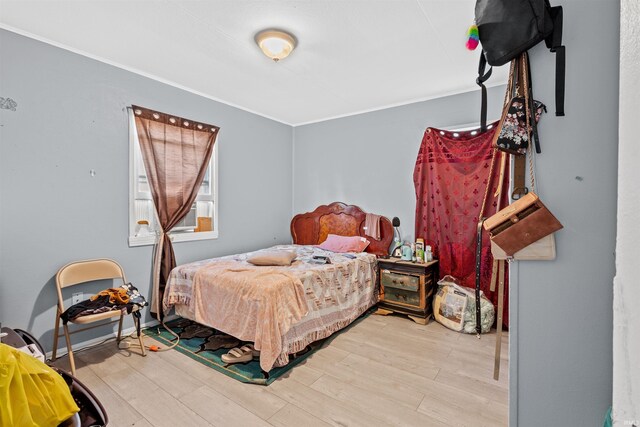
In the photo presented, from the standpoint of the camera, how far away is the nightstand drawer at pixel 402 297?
334 centimetres

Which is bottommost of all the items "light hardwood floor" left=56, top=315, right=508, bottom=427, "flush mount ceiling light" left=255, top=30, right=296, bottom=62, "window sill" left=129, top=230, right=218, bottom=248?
"light hardwood floor" left=56, top=315, right=508, bottom=427

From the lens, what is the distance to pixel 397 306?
3.47 m

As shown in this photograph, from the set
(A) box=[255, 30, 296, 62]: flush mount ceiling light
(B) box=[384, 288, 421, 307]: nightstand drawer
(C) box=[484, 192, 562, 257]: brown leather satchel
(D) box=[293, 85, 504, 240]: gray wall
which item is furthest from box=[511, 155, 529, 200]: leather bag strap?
(D) box=[293, 85, 504, 240]: gray wall

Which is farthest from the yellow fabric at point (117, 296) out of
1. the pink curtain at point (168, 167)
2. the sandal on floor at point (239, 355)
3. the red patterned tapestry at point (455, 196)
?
the red patterned tapestry at point (455, 196)

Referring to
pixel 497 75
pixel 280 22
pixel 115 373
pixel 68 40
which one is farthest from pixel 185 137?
pixel 497 75

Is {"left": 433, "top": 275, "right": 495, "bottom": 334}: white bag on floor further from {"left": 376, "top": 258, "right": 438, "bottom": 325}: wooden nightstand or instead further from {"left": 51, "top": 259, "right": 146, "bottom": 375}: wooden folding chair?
{"left": 51, "top": 259, "right": 146, "bottom": 375}: wooden folding chair

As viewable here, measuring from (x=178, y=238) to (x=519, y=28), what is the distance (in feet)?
11.1

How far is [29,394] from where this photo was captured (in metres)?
0.95

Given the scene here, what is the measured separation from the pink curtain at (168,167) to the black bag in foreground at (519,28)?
10.0ft

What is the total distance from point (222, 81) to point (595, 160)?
322 centimetres

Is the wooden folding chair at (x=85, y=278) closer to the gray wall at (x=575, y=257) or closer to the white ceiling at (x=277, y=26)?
the white ceiling at (x=277, y=26)

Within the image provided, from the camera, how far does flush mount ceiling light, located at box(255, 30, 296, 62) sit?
228cm

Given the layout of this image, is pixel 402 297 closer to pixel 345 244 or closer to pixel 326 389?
pixel 345 244

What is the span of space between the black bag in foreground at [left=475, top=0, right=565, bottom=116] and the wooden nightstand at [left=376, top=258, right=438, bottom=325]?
2479 millimetres
